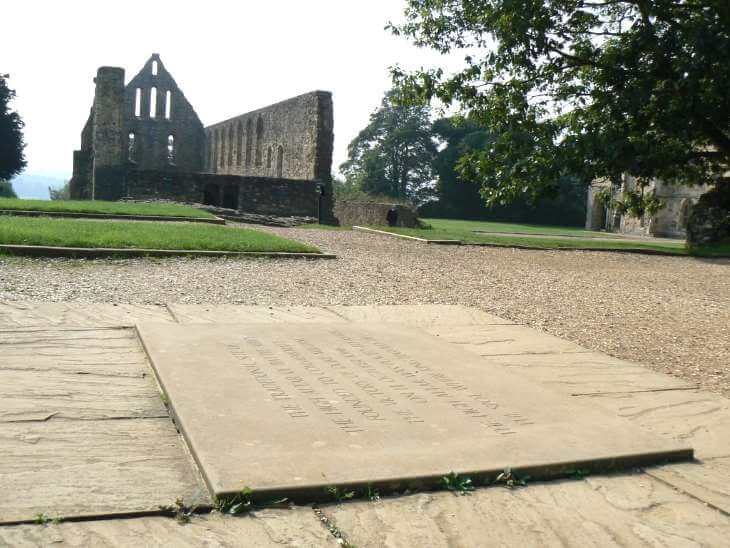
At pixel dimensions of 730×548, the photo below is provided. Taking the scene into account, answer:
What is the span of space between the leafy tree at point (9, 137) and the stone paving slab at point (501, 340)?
42504mm

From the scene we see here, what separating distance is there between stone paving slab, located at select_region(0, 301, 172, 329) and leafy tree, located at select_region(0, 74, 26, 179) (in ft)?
134

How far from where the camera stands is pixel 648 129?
20.9 ft

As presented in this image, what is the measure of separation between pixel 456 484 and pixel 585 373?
7.15 ft

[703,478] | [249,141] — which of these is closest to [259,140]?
[249,141]

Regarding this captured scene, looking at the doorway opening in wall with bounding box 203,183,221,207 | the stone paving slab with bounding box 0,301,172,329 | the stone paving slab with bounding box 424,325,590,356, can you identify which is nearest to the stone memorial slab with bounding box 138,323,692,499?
the stone paving slab with bounding box 424,325,590,356

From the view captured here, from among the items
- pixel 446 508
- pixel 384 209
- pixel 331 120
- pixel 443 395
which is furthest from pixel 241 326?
pixel 331 120

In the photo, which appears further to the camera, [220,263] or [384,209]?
[384,209]

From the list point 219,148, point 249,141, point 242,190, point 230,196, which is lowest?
point 230,196

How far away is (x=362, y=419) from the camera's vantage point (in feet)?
10.5

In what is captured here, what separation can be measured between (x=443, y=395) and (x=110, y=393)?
1.59m

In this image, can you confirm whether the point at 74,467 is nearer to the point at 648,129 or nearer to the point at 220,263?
the point at 648,129

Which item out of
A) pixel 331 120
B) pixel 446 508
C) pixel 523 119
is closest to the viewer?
pixel 446 508

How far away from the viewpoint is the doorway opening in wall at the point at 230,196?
98.3 ft

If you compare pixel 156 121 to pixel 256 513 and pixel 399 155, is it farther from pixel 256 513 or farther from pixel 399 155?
pixel 256 513
